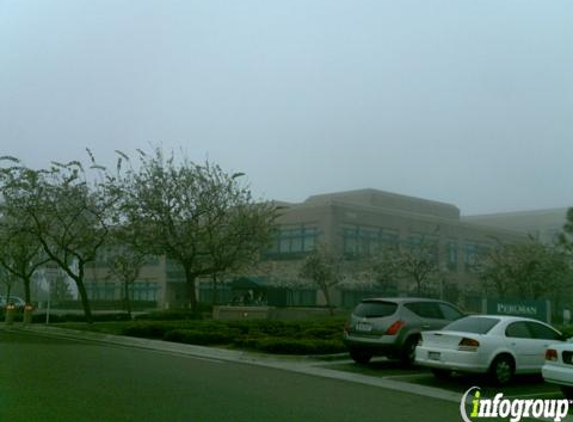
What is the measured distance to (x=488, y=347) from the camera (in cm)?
1386

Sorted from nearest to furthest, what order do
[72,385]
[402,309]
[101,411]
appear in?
[101,411] → [72,385] → [402,309]

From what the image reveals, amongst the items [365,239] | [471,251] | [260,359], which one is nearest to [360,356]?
[260,359]

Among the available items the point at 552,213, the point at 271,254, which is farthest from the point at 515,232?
the point at 271,254

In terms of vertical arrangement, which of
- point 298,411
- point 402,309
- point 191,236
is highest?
point 191,236

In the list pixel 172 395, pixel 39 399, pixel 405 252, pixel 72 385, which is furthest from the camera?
pixel 405 252

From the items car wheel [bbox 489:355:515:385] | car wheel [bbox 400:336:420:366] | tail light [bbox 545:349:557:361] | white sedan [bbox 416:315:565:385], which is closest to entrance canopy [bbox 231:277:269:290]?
car wheel [bbox 400:336:420:366]

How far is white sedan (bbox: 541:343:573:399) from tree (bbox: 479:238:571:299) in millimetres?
33255

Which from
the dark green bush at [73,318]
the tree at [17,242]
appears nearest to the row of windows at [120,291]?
the tree at [17,242]

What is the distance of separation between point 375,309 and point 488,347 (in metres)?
3.73

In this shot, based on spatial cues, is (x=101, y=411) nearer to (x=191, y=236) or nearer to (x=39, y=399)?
(x=39, y=399)

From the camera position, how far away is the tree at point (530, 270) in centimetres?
4441

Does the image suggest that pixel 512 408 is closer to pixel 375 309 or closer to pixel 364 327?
pixel 364 327

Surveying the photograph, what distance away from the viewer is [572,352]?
480 inches

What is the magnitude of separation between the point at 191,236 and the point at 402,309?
16.6 meters
